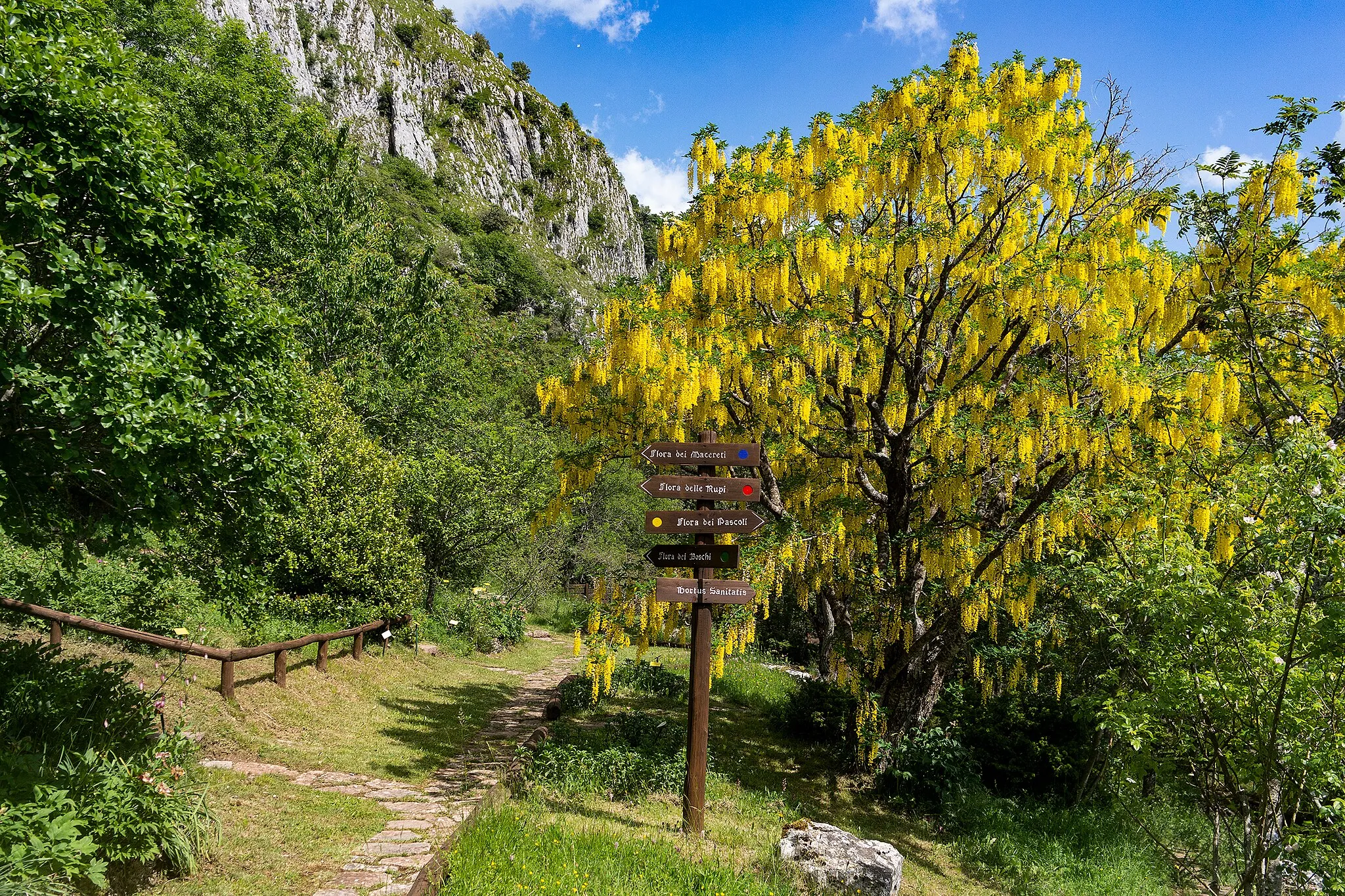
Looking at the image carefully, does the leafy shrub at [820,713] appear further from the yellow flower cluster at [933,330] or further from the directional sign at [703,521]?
the directional sign at [703,521]

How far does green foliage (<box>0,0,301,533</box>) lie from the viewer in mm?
3941

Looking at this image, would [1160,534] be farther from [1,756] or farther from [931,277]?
[1,756]

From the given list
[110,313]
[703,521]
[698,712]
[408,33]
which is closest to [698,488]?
[703,521]

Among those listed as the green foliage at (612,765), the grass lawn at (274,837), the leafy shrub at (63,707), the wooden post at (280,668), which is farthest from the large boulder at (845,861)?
the wooden post at (280,668)

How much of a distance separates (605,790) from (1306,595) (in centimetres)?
644

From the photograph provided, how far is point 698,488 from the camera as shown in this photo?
23.7ft

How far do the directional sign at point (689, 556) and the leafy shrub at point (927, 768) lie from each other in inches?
170

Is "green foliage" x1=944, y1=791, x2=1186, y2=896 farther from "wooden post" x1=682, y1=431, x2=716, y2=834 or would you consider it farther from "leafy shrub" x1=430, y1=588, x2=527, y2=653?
"leafy shrub" x1=430, y1=588, x2=527, y2=653

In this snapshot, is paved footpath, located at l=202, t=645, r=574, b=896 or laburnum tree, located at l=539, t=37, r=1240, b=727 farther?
laburnum tree, located at l=539, t=37, r=1240, b=727

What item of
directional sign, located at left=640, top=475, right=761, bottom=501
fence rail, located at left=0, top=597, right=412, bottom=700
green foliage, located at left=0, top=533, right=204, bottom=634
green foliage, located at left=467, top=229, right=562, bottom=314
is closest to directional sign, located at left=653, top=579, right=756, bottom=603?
directional sign, located at left=640, top=475, right=761, bottom=501

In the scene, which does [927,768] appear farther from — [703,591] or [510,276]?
[510,276]

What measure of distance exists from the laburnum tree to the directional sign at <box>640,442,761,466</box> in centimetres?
115

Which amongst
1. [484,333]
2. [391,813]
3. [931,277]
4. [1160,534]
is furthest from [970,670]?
[484,333]

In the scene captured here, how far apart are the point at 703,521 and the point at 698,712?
1909 millimetres
